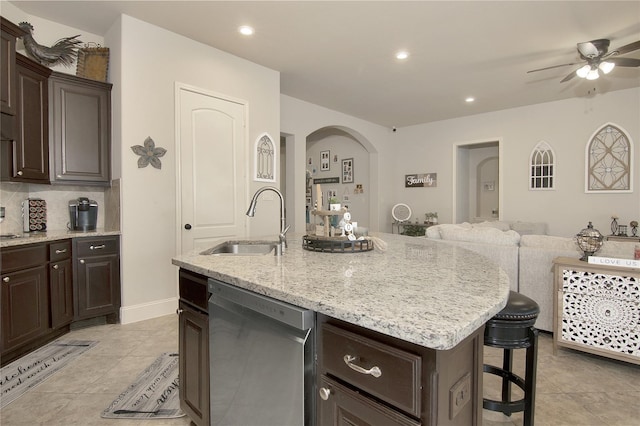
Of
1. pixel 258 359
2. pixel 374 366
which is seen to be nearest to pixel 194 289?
pixel 258 359

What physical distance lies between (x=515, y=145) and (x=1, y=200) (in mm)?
7338

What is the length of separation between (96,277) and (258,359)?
260cm

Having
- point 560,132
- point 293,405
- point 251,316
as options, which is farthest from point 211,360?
point 560,132

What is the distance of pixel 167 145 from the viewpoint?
3.37 metres

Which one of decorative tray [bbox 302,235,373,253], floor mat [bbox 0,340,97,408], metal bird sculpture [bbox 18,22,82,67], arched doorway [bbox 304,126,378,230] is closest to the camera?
decorative tray [bbox 302,235,373,253]

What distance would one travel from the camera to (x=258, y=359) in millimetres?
1197

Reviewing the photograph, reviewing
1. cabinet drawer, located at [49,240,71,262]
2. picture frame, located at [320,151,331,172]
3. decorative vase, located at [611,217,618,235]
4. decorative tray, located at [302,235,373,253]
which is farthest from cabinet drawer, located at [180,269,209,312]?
picture frame, located at [320,151,331,172]

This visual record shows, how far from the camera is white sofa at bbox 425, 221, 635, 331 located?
2.77m

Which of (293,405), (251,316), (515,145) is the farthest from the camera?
(515,145)

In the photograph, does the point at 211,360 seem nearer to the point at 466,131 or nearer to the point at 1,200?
the point at 1,200

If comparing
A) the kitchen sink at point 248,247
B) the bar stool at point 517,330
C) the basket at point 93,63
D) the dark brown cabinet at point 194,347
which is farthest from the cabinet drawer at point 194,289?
the basket at point 93,63

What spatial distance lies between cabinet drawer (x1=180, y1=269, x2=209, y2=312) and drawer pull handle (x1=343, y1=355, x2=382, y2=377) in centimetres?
78

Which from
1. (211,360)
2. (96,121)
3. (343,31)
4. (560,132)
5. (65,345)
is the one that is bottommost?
(65,345)

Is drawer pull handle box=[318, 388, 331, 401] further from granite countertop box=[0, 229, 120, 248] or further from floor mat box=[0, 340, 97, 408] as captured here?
granite countertop box=[0, 229, 120, 248]
